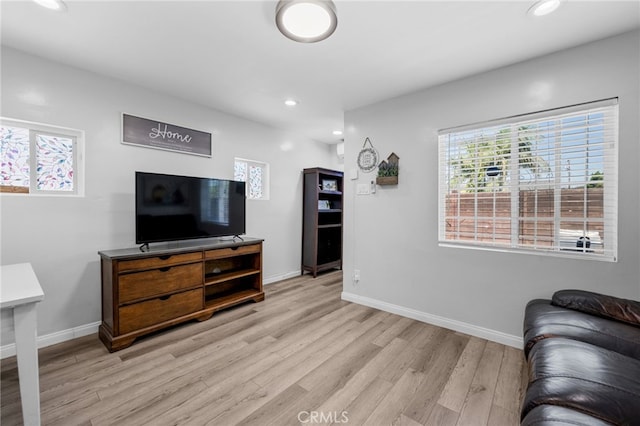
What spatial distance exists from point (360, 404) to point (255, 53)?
273 centimetres

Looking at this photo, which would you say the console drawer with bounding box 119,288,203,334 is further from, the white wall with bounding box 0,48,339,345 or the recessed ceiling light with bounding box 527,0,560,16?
the recessed ceiling light with bounding box 527,0,560,16

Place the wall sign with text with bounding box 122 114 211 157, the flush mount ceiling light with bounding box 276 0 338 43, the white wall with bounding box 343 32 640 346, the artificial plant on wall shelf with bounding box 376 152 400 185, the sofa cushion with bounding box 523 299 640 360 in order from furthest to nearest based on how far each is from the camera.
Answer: the artificial plant on wall shelf with bounding box 376 152 400 185 → the wall sign with text with bounding box 122 114 211 157 → the white wall with bounding box 343 32 640 346 → the flush mount ceiling light with bounding box 276 0 338 43 → the sofa cushion with bounding box 523 299 640 360

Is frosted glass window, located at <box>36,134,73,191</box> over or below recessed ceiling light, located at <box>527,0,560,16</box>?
below

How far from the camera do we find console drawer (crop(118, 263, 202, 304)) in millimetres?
2363

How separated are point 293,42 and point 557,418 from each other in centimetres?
259

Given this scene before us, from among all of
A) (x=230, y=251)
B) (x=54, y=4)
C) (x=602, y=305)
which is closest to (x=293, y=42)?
(x=54, y=4)

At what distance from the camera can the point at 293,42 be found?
2117 millimetres


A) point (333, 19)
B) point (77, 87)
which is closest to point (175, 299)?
point (77, 87)

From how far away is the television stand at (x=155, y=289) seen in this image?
2.32 meters

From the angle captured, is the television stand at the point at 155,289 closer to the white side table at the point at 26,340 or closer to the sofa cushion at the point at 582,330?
the white side table at the point at 26,340

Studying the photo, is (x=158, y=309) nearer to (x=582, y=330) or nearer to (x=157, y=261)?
(x=157, y=261)

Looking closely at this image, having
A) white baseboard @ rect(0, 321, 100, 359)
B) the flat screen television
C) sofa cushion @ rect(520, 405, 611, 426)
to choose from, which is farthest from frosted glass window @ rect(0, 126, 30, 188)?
sofa cushion @ rect(520, 405, 611, 426)

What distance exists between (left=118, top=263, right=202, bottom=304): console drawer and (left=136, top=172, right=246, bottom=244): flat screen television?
33 cm

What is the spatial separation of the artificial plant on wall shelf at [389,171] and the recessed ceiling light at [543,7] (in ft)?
5.21
